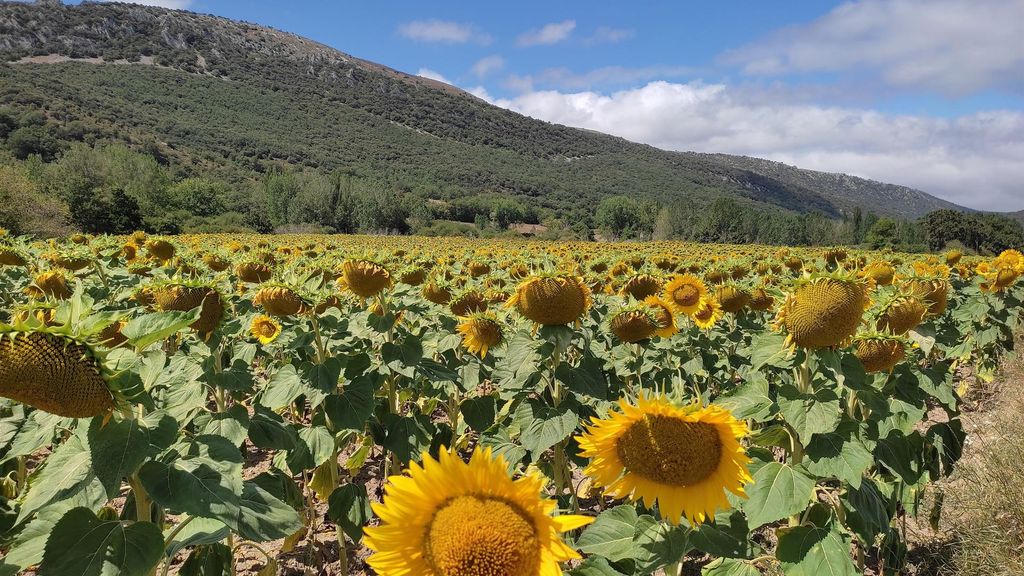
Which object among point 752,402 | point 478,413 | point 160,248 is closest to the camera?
point 752,402

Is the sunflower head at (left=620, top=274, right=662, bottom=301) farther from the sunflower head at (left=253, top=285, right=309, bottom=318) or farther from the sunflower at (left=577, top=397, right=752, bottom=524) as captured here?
the sunflower at (left=577, top=397, right=752, bottom=524)

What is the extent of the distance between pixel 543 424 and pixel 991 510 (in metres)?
2.94

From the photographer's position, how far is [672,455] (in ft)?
5.26

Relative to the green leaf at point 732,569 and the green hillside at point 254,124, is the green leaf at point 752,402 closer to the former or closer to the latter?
the green leaf at point 732,569

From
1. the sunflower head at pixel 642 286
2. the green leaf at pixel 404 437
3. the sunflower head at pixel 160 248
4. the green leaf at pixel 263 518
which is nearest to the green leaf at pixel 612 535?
the green leaf at pixel 263 518

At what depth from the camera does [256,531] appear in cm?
153

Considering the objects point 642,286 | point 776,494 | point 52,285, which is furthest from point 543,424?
point 52,285

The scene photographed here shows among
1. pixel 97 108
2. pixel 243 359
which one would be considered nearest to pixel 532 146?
pixel 97 108

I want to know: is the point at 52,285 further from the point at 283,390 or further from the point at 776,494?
the point at 776,494

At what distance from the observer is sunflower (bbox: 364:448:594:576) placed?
44.3 inches

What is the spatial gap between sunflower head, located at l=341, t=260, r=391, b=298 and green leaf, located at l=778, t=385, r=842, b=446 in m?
2.34

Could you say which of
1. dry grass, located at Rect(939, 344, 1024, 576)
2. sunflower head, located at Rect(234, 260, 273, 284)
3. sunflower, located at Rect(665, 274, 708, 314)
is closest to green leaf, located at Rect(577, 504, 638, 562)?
dry grass, located at Rect(939, 344, 1024, 576)

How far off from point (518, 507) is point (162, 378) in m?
1.43

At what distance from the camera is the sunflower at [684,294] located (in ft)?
15.9
